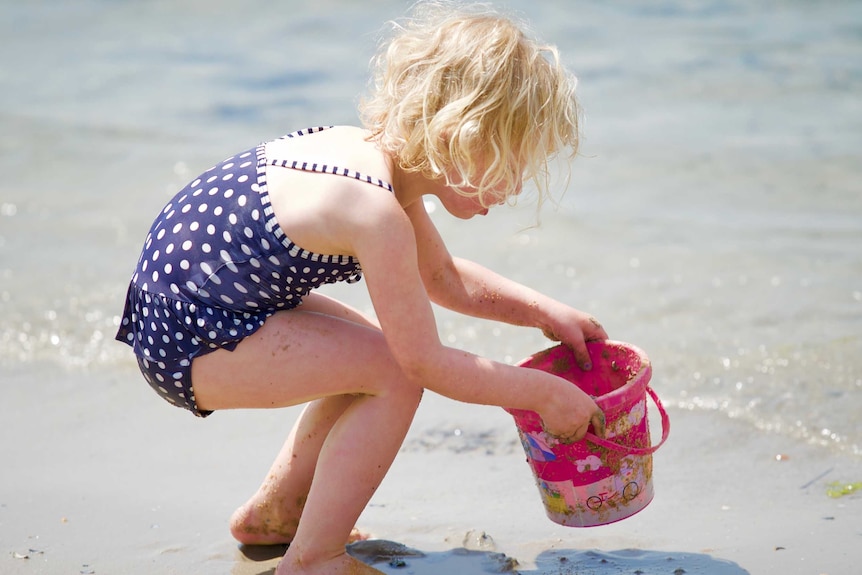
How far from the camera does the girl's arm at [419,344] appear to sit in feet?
7.00

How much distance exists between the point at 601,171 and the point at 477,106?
416 cm

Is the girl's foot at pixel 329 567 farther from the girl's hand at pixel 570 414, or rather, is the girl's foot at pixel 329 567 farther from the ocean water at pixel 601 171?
the ocean water at pixel 601 171

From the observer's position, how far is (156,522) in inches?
107

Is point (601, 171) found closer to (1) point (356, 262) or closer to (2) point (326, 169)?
(1) point (356, 262)

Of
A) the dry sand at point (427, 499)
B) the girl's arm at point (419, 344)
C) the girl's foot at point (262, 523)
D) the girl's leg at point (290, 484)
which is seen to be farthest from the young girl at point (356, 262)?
the dry sand at point (427, 499)

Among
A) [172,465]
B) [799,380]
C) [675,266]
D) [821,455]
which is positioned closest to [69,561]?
[172,465]

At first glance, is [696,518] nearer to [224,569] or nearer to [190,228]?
[224,569]

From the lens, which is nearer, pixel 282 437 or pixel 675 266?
pixel 282 437

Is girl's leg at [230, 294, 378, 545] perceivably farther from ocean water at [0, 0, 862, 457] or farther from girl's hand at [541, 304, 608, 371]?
ocean water at [0, 0, 862, 457]

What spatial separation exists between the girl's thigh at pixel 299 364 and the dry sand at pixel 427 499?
1.59 feet

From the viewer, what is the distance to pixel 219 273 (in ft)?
7.50

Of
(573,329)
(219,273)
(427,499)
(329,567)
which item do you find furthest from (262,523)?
(573,329)

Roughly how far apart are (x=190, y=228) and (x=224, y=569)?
841 mm

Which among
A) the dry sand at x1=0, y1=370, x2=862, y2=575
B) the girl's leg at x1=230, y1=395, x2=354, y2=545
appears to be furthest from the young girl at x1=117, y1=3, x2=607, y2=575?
the dry sand at x1=0, y1=370, x2=862, y2=575
